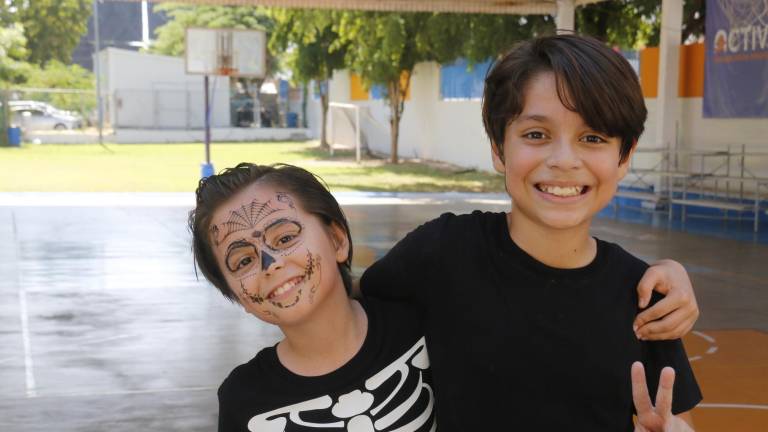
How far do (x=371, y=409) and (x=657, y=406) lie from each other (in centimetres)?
50

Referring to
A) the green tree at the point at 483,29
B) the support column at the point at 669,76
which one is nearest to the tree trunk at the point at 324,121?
the green tree at the point at 483,29

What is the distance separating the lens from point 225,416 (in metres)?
1.81

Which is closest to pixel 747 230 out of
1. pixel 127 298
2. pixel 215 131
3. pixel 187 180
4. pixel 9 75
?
pixel 127 298

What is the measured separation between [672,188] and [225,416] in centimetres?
1283

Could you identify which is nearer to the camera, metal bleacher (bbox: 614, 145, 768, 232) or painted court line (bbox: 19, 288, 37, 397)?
painted court line (bbox: 19, 288, 37, 397)

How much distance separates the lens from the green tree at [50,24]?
1813 inches

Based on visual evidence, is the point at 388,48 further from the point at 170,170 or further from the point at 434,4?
the point at 170,170

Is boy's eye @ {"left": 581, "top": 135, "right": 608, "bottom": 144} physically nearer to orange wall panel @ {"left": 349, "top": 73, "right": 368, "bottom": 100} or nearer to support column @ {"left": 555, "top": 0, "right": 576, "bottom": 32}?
support column @ {"left": 555, "top": 0, "right": 576, "bottom": 32}

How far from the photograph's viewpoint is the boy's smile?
5.67 ft

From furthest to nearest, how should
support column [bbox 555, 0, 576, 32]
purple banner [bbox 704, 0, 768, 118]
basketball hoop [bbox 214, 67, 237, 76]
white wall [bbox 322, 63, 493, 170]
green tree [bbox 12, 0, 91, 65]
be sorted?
green tree [bbox 12, 0, 91, 65], basketball hoop [bbox 214, 67, 237, 76], white wall [bbox 322, 63, 493, 170], support column [bbox 555, 0, 576, 32], purple banner [bbox 704, 0, 768, 118]

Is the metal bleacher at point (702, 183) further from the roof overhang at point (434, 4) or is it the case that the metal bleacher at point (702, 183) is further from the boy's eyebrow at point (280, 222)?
the boy's eyebrow at point (280, 222)

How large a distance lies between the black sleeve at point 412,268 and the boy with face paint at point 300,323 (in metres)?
0.03

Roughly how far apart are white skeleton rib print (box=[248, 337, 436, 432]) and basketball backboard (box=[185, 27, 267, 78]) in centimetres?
2064

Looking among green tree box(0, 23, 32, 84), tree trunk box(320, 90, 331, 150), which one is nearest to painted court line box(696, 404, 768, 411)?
tree trunk box(320, 90, 331, 150)
